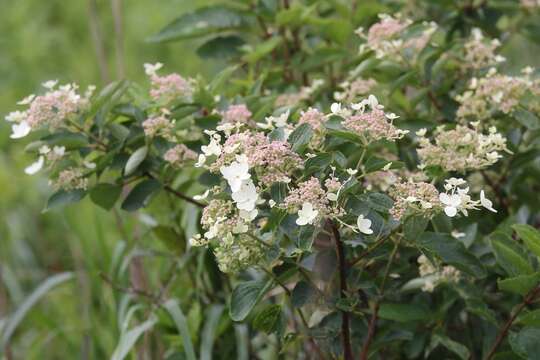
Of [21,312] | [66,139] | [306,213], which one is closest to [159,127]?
[66,139]

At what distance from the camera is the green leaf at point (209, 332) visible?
148cm

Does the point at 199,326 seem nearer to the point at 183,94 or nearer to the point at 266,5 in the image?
the point at 183,94

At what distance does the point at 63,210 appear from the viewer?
201 centimetres

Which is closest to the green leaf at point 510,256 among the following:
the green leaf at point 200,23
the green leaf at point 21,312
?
the green leaf at point 200,23

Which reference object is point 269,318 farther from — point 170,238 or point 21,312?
point 21,312

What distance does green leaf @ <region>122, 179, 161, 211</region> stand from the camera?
125cm

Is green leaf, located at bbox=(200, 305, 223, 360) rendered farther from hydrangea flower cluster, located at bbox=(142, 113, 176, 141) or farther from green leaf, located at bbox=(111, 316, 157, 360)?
hydrangea flower cluster, located at bbox=(142, 113, 176, 141)

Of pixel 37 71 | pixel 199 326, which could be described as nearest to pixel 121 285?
pixel 199 326

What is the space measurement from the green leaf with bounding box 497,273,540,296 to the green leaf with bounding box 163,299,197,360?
23.5 inches

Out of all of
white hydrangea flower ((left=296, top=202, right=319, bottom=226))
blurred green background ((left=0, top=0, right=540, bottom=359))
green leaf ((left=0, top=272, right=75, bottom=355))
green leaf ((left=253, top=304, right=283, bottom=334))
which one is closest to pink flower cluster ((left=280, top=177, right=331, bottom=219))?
white hydrangea flower ((left=296, top=202, right=319, bottom=226))

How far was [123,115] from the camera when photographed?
1312 millimetres

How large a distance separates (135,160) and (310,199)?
39 centimetres

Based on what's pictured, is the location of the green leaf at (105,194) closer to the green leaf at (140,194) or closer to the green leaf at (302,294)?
the green leaf at (140,194)

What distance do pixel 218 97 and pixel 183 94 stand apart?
0.20ft
